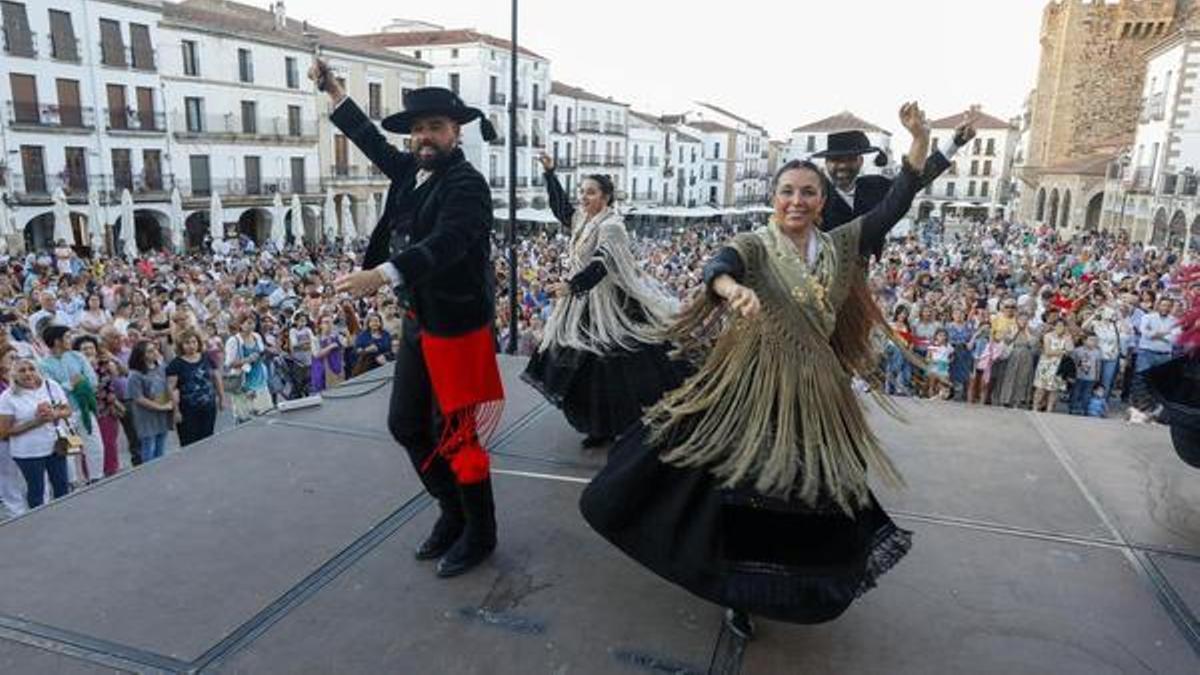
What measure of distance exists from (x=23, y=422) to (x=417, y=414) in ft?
12.7

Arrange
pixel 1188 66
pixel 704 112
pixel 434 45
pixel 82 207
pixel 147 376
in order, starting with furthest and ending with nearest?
pixel 704 112 → pixel 434 45 → pixel 1188 66 → pixel 82 207 → pixel 147 376

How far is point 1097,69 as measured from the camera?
41.3 meters

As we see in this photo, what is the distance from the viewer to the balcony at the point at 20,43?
81.3ft

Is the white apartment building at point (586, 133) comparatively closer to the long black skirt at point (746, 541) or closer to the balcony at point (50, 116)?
the balcony at point (50, 116)

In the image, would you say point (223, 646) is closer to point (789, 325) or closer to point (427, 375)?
point (427, 375)

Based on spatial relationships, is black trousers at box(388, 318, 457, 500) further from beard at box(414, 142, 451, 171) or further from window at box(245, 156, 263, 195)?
window at box(245, 156, 263, 195)

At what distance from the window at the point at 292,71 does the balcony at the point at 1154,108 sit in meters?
35.9

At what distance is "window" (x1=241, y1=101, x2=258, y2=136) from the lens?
1281 inches

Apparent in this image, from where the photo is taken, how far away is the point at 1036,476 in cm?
429

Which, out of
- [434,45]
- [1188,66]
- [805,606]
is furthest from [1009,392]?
[434,45]

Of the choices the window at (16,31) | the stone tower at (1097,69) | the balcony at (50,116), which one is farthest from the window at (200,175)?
the stone tower at (1097,69)

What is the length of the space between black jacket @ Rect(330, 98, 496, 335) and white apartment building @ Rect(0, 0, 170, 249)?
84.1 feet

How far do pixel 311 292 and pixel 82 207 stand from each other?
2004 centimetres

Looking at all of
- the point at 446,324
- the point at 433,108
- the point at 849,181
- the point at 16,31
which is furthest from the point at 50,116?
the point at 849,181
